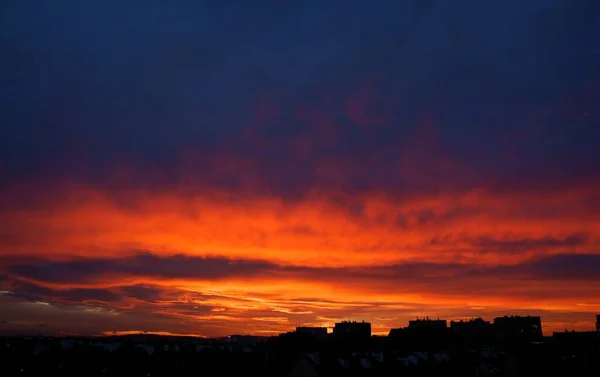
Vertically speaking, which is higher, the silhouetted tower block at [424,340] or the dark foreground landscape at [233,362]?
the silhouetted tower block at [424,340]

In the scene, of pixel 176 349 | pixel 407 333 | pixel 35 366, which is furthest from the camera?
pixel 407 333

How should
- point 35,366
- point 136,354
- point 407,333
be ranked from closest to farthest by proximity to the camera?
point 35,366, point 136,354, point 407,333

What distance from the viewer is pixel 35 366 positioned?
262 ft

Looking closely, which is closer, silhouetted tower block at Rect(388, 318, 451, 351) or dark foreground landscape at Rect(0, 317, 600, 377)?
dark foreground landscape at Rect(0, 317, 600, 377)

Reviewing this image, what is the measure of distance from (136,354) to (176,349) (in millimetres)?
9546

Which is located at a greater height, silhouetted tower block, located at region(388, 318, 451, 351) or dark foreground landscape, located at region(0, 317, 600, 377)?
silhouetted tower block, located at region(388, 318, 451, 351)

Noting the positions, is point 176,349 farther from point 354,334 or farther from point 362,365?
point 354,334

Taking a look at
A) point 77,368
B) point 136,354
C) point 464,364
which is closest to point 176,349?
point 136,354

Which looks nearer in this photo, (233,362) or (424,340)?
(233,362)

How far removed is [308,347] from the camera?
14988cm

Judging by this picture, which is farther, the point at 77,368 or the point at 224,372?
the point at 224,372

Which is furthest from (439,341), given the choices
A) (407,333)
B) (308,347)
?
(308,347)

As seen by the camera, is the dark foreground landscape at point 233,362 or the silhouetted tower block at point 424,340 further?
the silhouetted tower block at point 424,340

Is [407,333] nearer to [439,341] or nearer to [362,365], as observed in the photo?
[439,341]
